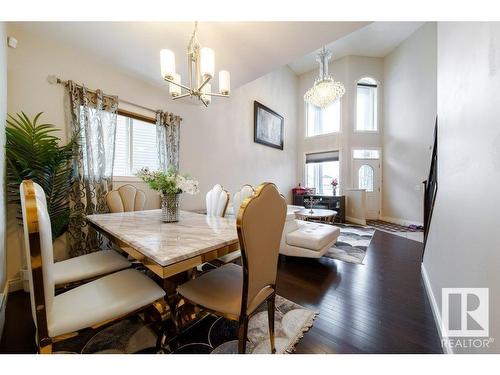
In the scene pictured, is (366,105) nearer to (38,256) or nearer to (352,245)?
(352,245)

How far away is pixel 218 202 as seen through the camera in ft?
7.13

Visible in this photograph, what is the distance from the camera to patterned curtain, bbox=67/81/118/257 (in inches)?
92.2

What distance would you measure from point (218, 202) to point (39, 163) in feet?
5.94

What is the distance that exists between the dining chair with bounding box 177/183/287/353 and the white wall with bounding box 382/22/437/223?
5.75m

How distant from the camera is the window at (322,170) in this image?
20.9 ft

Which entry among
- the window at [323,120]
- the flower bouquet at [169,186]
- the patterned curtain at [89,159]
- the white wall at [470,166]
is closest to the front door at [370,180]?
the window at [323,120]

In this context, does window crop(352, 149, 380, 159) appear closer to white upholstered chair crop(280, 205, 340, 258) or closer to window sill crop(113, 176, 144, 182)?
white upholstered chair crop(280, 205, 340, 258)

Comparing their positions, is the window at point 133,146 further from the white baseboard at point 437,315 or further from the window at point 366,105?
the window at point 366,105

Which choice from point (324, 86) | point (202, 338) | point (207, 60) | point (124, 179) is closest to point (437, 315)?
point (202, 338)

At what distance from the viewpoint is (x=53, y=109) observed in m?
2.26

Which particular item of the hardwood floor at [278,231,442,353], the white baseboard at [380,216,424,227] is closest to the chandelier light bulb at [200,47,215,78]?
the hardwood floor at [278,231,442,353]

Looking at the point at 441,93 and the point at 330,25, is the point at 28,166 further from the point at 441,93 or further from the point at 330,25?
the point at 441,93
